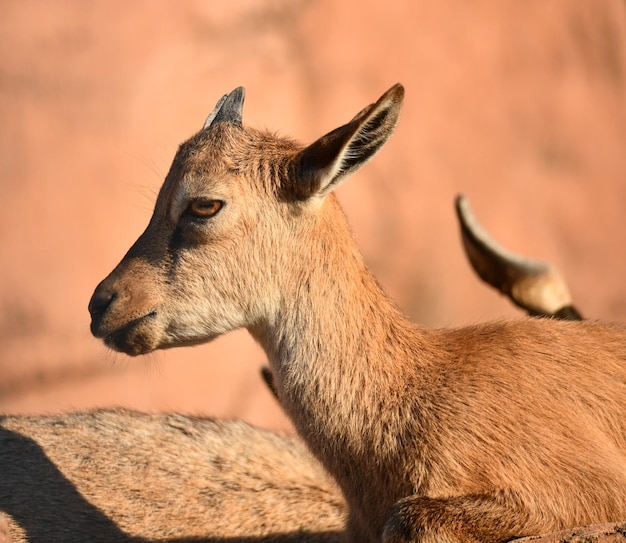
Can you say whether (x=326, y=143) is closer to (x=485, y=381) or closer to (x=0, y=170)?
(x=485, y=381)

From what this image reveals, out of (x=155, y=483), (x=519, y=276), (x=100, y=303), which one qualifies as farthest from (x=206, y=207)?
(x=519, y=276)

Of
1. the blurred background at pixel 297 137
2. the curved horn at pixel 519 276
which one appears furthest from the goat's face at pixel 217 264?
the blurred background at pixel 297 137

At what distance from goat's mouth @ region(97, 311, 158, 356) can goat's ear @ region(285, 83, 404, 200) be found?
3.11 ft

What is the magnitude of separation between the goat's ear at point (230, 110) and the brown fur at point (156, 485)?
76.0 inches

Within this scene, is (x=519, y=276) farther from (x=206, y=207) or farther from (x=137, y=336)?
(x=137, y=336)

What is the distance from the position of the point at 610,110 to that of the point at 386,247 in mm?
3550

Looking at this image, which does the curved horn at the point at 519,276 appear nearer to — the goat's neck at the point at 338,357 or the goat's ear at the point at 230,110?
the goat's ear at the point at 230,110

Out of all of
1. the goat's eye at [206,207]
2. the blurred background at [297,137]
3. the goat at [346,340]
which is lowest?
the goat at [346,340]

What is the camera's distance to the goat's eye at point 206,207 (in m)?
5.06

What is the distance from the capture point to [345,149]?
476 cm

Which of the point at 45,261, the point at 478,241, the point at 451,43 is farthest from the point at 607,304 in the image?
the point at 45,261

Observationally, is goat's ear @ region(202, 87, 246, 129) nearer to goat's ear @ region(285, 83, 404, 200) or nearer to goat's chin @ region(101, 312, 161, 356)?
goat's ear @ region(285, 83, 404, 200)

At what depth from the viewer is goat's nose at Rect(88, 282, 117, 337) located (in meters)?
5.03

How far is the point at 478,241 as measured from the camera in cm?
719
